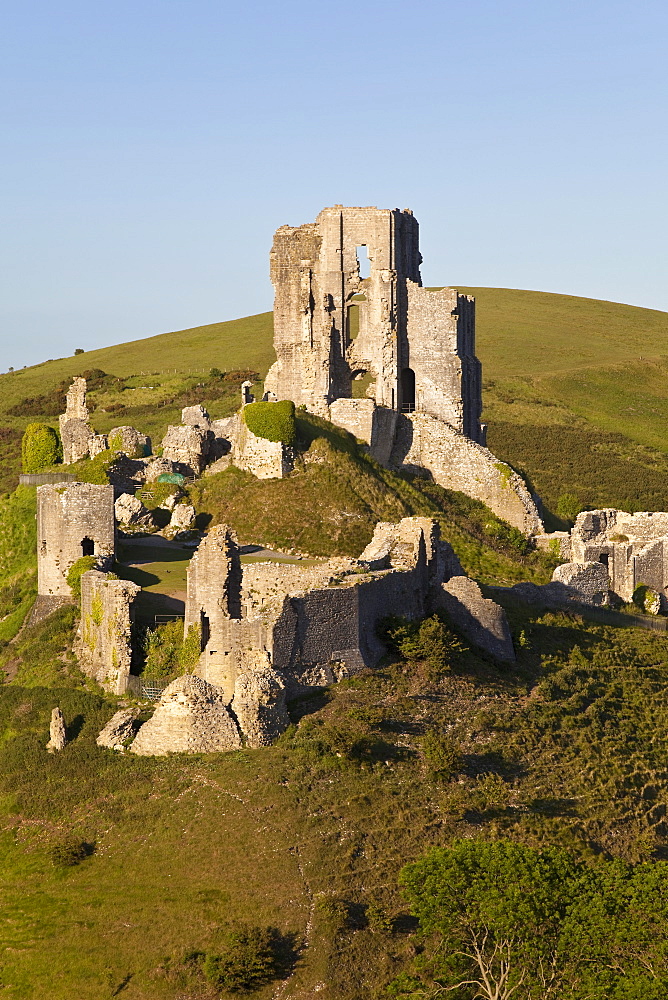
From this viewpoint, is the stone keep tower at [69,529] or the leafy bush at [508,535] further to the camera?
the leafy bush at [508,535]

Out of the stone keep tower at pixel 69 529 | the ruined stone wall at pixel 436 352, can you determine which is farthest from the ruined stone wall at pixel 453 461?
the stone keep tower at pixel 69 529

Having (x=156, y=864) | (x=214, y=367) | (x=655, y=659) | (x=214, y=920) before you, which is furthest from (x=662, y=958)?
(x=214, y=367)

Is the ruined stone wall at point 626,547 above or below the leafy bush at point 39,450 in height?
below

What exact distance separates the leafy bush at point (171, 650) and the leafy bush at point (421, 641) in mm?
4889

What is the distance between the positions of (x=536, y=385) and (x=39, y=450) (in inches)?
2647

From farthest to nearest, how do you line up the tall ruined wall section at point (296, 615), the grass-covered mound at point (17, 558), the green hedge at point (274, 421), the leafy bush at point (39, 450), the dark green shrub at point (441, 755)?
1. the leafy bush at point (39, 450)
2. the green hedge at point (274, 421)
3. the grass-covered mound at point (17, 558)
4. the tall ruined wall section at point (296, 615)
5. the dark green shrub at point (441, 755)

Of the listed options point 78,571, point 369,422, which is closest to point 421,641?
point 78,571

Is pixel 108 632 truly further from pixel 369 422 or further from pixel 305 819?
pixel 369 422

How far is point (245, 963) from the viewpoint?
28.9 m

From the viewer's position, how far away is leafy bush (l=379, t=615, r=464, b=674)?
39.8m

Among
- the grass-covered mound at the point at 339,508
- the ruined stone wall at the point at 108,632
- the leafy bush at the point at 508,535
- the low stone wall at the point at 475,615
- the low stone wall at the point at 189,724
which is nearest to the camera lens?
the low stone wall at the point at 189,724

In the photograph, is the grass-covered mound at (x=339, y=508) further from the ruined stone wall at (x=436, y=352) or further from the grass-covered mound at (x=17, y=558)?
the grass-covered mound at (x=17, y=558)

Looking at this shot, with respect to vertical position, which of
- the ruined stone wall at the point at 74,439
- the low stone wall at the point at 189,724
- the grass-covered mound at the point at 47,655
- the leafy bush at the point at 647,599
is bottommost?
the low stone wall at the point at 189,724

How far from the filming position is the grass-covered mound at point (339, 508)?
5372cm
